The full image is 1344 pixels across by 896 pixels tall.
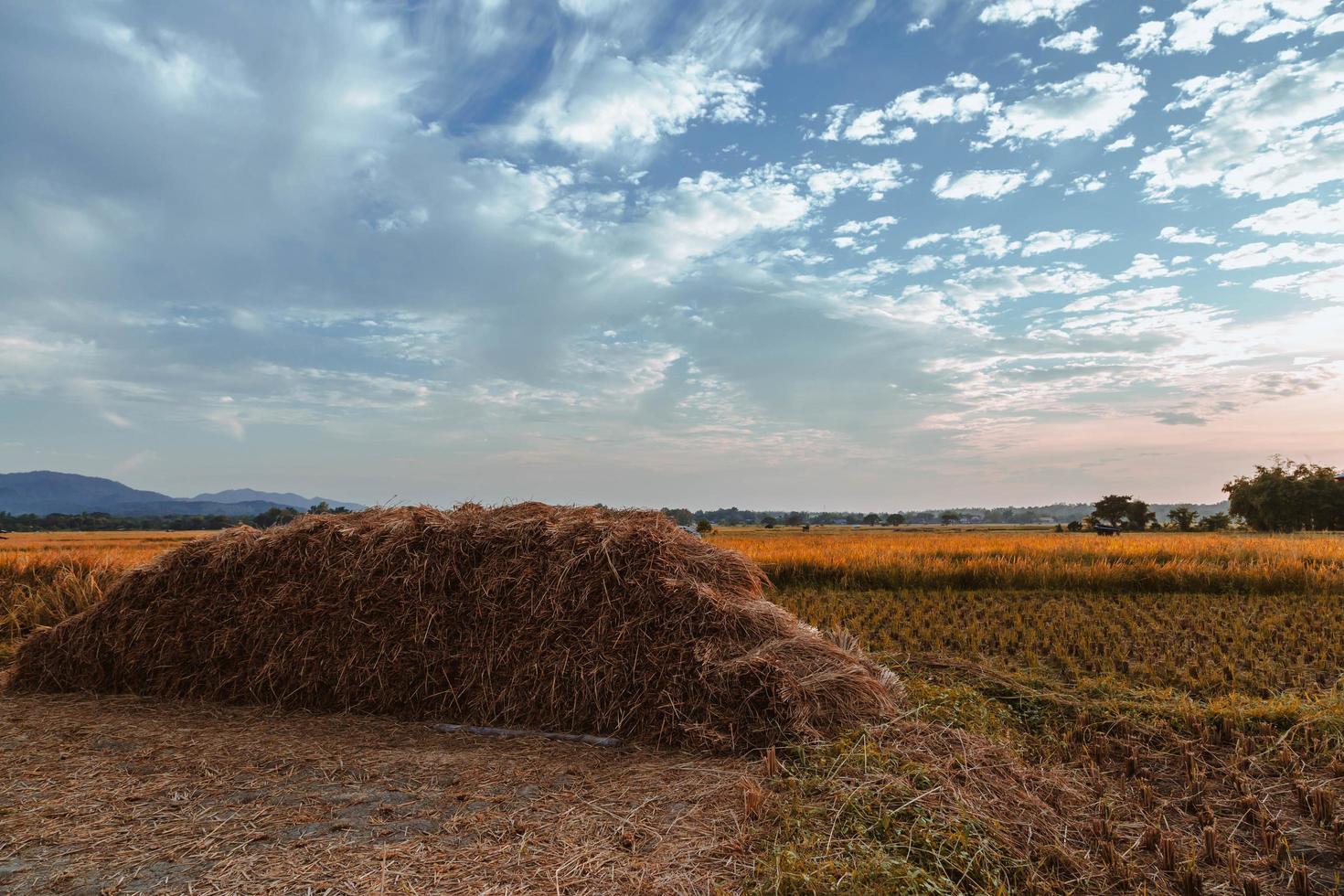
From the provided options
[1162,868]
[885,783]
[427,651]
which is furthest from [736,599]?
[1162,868]

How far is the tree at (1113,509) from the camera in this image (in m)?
72.6

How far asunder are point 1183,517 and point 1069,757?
70329 mm

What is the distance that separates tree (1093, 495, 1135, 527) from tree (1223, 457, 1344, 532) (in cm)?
1464

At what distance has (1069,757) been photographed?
5.28 m

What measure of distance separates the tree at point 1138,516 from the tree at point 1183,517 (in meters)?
6.84

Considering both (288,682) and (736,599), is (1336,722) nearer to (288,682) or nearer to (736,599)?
(736,599)

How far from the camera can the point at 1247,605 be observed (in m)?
12.9

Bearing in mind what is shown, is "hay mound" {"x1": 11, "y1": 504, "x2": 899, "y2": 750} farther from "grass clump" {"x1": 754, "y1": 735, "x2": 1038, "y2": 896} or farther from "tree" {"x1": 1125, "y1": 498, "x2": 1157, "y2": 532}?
"tree" {"x1": 1125, "y1": 498, "x2": 1157, "y2": 532}

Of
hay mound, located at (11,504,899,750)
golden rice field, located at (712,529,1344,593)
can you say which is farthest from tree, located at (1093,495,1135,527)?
hay mound, located at (11,504,899,750)

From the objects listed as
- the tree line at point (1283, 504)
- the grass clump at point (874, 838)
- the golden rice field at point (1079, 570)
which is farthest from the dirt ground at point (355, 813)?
the tree line at point (1283, 504)

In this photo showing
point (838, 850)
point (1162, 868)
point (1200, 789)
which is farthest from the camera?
point (1200, 789)

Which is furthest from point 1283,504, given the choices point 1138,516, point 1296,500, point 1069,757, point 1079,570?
point 1069,757

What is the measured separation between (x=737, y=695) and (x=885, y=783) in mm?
1257

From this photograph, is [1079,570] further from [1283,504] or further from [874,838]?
[1283,504]
